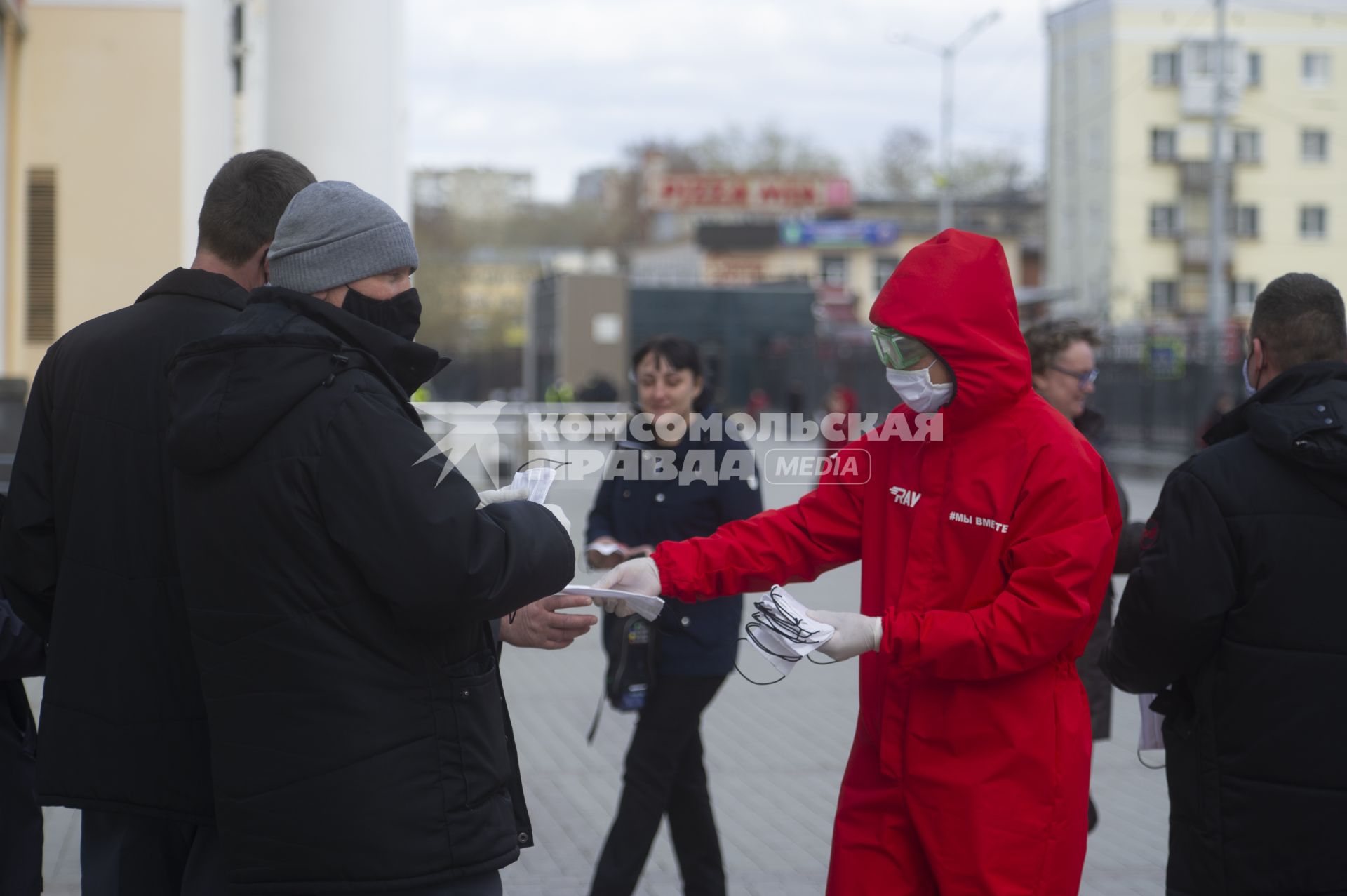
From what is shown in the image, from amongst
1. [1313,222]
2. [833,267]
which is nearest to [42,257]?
[1313,222]

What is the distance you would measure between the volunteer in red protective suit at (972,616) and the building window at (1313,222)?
63647 mm

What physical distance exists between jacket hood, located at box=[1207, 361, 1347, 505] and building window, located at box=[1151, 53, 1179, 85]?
60254 mm

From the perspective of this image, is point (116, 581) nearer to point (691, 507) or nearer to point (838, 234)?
point (691, 507)

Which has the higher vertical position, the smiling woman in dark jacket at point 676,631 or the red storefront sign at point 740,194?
the red storefront sign at point 740,194

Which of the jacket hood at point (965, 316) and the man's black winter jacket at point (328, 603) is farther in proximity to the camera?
the jacket hood at point (965, 316)

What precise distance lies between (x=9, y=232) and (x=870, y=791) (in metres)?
10.8

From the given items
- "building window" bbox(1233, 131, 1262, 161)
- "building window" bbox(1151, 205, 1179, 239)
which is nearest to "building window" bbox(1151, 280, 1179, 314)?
"building window" bbox(1151, 205, 1179, 239)

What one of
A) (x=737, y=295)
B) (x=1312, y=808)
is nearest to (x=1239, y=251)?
(x=737, y=295)

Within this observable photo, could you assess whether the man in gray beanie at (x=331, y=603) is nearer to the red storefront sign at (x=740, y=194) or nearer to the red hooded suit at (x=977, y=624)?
the red hooded suit at (x=977, y=624)

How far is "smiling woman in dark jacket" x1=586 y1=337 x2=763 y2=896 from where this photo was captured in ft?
Result: 16.6

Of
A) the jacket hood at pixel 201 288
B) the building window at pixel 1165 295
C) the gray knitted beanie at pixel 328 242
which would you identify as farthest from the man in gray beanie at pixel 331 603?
the building window at pixel 1165 295

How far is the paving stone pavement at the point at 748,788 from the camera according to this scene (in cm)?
576

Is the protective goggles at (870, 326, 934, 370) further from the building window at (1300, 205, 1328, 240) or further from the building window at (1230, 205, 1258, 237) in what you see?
the building window at (1300, 205, 1328, 240)

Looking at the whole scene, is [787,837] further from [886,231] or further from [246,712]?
[886,231]
